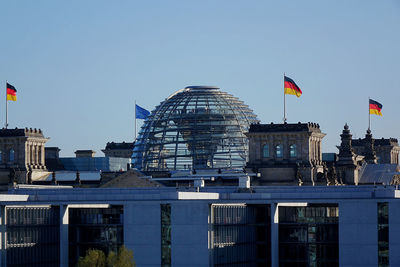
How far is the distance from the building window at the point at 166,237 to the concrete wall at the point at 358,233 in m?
13.4

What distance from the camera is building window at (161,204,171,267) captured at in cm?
11938

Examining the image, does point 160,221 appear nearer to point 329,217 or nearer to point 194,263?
point 194,263

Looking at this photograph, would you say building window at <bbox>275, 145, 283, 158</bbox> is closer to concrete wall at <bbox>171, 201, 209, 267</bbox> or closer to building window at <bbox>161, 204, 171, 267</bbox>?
building window at <bbox>161, 204, 171, 267</bbox>

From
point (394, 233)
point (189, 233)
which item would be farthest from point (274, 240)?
point (394, 233)

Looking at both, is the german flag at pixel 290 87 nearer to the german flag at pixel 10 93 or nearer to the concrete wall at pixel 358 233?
the german flag at pixel 10 93

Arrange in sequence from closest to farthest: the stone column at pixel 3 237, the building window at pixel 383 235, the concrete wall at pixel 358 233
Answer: the stone column at pixel 3 237, the building window at pixel 383 235, the concrete wall at pixel 358 233

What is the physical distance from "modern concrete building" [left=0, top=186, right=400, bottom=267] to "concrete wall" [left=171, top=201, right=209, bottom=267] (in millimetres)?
77

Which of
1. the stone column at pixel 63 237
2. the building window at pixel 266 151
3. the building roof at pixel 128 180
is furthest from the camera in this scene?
the building window at pixel 266 151

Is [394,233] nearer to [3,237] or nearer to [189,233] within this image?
[189,233]

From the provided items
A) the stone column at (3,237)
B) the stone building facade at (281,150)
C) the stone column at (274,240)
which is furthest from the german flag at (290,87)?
the stone column at (3,237)

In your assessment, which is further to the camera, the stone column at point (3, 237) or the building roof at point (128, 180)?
the building roof at point (128, 180)

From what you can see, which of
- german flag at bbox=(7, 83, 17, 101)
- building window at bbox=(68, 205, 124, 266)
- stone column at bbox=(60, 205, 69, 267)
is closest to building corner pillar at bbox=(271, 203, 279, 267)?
building window at bbox=(68, 205, 124, 266)

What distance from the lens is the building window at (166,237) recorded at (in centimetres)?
11938

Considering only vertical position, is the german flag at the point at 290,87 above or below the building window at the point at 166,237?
above
